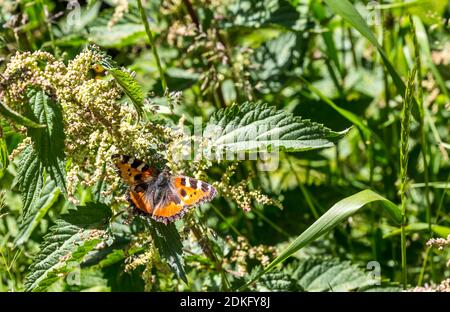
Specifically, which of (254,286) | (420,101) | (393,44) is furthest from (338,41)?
(254,286)

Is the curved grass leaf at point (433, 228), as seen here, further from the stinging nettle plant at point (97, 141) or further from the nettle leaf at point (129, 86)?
the nettle leaf at point (129, 86)

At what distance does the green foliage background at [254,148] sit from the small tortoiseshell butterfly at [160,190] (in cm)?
10

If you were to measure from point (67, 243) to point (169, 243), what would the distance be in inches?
11.0

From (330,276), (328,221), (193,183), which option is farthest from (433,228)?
(193,183)

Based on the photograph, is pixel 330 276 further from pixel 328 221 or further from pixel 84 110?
pixel 84 110

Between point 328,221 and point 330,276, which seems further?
point 330,276

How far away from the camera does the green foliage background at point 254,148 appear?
187 cm

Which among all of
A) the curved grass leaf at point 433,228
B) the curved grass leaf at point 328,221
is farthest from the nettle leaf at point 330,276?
the curved grass leaf at point 328,221

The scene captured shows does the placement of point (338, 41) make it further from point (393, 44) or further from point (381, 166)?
point (381, 166)

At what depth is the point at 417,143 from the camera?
3.03 metres

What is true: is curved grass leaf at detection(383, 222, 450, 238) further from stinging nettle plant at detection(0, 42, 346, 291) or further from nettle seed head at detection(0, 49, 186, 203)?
nettle seed head at detection(0, 49, 186, 203)

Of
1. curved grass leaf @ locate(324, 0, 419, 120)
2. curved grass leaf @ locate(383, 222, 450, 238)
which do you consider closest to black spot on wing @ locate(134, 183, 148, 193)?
curved grass leaf @ locate(324, 0, 419, 120)

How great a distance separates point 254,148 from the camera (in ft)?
6.09

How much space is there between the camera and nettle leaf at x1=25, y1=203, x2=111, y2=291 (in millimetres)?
1859
